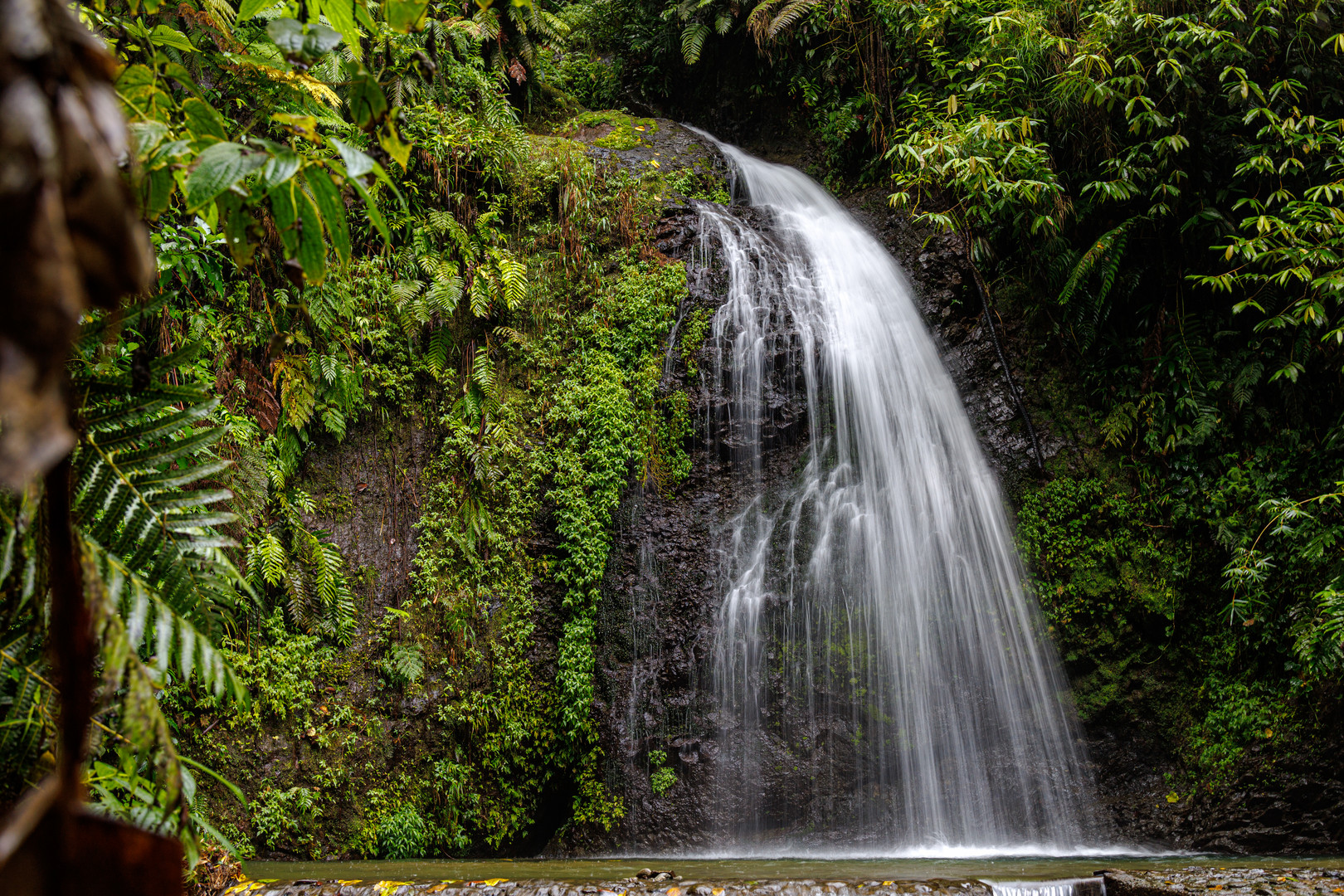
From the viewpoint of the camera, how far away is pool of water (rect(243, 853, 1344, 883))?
383 cm

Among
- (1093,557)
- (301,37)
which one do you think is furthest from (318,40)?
(1093,557)

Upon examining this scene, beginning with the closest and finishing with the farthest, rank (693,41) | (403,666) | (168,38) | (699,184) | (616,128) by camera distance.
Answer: (168,38) < (403,666) < (699,184) < (616,128) < (693,41)

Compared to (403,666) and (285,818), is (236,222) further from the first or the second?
(285,818)

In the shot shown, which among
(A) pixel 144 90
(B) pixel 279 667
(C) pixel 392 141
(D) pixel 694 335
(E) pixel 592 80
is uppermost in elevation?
(E) pixel 592 80

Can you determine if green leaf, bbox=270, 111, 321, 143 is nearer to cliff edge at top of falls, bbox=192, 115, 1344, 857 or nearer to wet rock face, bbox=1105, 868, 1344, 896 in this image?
wet rock face, bbox=1105, 868, 1344, 896

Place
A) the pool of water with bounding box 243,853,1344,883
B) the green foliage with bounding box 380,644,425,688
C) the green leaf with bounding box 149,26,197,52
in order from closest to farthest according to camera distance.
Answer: the green leaf with bounding box 149,26,197,52
the pool of water with bounding box 243,853,1344,883
the green foliage with bounding box 380,644,425,688

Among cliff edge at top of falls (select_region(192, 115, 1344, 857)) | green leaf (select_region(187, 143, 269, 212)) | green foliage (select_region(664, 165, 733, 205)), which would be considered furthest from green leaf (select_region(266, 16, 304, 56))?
green foliage (select_region(664, 165, 733, 205))

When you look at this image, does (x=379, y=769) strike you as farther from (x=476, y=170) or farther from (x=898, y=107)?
(x=898, y=107)

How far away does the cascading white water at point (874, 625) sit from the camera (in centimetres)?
544

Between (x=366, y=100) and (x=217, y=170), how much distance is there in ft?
1.12

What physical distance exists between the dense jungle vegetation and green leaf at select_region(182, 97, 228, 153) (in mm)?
3627

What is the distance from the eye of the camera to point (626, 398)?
22.2 ft

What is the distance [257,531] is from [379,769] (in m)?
2.24

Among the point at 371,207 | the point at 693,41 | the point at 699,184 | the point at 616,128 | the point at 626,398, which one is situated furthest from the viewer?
the point at 693,41
